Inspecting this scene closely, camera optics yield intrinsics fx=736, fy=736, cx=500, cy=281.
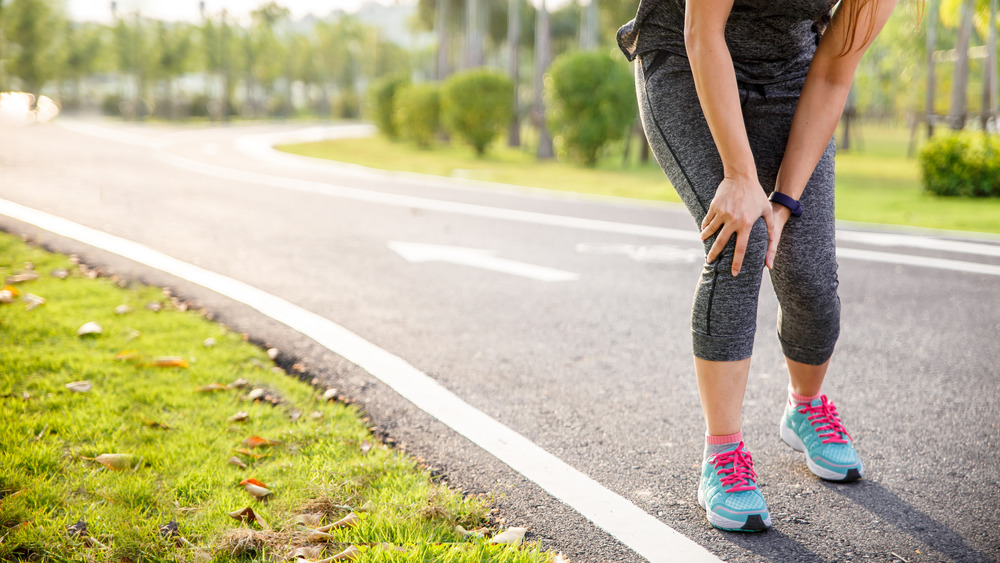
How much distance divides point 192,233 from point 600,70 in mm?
14178

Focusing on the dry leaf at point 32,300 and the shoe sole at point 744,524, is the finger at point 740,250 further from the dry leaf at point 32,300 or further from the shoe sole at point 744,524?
the dry leaf at point 32,300

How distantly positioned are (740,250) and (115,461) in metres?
2.04

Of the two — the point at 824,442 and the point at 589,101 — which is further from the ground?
the point at 589,101

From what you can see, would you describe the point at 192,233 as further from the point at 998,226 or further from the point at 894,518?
the point at 998,226

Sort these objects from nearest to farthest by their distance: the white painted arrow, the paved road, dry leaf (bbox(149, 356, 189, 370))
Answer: the paved road → dry leaf (bbox(149, 356, 189, 370)) → the white painted arrow

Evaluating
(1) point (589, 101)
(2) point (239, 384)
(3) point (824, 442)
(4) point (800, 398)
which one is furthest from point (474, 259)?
(1) point (589, 101)

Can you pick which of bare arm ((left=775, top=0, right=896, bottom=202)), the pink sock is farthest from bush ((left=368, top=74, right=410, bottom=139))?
bare arm ((left=775, top=0, right=896, bottom=202))

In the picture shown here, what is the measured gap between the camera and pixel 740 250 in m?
1.98

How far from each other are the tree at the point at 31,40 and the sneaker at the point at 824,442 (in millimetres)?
44285

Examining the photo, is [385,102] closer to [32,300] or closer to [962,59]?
[962,59]

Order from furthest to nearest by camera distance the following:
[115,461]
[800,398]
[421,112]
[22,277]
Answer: [421,112] < [22,277] < [800,398] < [115,461]

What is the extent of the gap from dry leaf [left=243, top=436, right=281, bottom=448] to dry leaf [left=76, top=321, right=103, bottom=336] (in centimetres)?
168

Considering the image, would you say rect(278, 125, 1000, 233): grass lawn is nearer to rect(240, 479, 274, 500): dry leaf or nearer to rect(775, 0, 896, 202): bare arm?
rect(775, 0, 896, 202): bare arm

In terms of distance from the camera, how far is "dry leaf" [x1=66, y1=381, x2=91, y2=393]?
9.80ft
